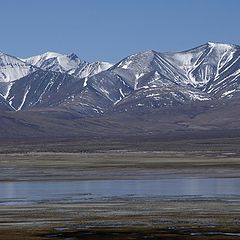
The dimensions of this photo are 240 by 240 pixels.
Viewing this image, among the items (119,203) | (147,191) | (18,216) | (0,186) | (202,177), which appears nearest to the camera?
(18,216)

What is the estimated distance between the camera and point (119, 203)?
209ft

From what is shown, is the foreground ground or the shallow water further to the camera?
the shallow water

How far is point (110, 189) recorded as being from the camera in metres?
77.1

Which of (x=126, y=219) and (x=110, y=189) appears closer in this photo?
(x=126, y=219)

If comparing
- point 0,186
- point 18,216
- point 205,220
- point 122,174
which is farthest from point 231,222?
point 122,174

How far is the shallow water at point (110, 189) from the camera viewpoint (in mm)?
69688

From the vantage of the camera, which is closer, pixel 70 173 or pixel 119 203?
pixel 119 203

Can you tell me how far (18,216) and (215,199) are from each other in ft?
54.1

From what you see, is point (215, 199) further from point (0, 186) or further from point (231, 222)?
point (0, 186)

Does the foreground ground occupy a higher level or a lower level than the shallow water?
lower

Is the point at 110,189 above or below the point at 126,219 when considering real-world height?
above

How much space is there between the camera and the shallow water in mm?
69688

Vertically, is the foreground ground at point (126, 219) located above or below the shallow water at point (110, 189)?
below

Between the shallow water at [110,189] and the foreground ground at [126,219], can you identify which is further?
the shallow water at [110,189]
